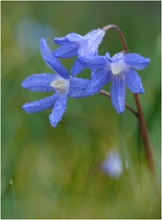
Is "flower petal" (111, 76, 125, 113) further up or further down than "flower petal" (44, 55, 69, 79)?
further down

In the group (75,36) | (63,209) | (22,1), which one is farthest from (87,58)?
(22,1)

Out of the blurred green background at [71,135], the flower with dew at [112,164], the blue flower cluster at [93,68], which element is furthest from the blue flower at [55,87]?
the flower with dew at [112,164]

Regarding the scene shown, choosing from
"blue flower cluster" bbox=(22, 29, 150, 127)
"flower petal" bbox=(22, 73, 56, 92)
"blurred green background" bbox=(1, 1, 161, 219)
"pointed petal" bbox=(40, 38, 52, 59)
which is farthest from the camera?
"flower petal" bbox=(22, 73, 56, 92)

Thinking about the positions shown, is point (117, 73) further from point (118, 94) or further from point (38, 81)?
point (38, 81)

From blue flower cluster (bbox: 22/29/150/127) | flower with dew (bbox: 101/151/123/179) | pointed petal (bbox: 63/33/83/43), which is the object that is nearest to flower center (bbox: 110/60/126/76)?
blue flower cluster (bbox: 22/29/150/127)

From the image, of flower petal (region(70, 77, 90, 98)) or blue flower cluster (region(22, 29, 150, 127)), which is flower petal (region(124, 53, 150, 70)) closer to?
blue flower cluster (region(22, 29, 150, 127))

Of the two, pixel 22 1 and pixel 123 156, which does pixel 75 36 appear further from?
pixel 22 1

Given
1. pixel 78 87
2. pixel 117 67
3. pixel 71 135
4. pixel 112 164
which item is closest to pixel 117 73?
pixel 117 67
